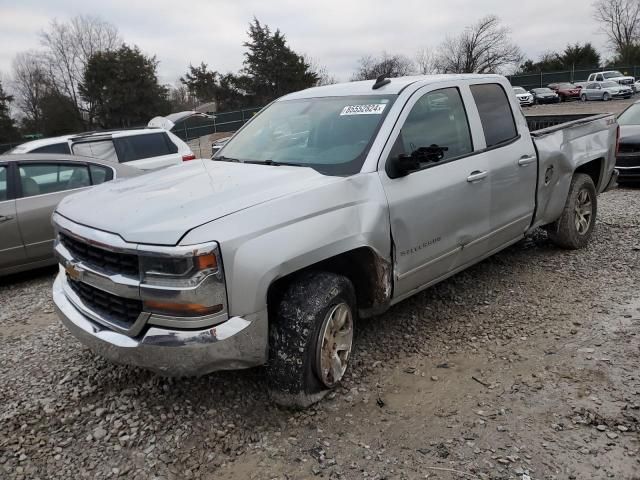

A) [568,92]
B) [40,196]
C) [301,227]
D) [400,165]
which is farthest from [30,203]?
[568,92]

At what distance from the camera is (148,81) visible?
3972 cm

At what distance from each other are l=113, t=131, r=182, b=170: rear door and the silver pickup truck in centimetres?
486

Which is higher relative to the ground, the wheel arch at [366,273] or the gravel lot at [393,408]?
the wheel arch at [366,273]

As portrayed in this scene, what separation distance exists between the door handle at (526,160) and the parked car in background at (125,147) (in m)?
6.04

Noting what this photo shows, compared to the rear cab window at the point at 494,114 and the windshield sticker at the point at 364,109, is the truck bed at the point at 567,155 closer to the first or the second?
the rear cab window at the point at 494,114

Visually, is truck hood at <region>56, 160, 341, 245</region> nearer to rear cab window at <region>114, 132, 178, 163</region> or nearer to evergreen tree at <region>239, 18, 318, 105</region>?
rear cab window at <region>114, 132, 178, 163</region>

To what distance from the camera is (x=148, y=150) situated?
8883 mm

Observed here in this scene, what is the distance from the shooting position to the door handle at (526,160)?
14.2 feet

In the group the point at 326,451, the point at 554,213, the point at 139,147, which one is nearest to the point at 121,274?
the point at 326,451

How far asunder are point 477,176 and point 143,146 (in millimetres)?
6667

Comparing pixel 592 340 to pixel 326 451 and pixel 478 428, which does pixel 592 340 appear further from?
pixel 326 451

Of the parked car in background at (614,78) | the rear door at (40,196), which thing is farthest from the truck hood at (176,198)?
the parked car in background at (614,78)

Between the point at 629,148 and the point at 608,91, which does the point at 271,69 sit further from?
the point at 629,148

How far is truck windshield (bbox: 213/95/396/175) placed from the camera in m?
3.37
